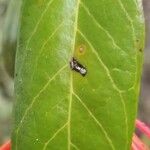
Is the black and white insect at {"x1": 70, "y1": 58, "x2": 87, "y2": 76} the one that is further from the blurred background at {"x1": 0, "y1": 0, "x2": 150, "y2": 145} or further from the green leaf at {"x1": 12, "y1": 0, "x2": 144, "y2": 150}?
the blurred background at {"x1": 0, "y1": 0, "x2": 150, "y2": 145}

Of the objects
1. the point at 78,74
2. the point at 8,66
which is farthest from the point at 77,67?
the point at 8,66

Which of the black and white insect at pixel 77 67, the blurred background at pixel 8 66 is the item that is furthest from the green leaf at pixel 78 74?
the blurred background at pixel 8 66

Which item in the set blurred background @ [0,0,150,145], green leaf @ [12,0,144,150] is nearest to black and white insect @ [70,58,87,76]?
green leaf @ [12,0,144,150]

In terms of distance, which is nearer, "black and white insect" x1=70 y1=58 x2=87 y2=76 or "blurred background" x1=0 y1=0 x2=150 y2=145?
"black and white insect" x1=70 y1=58 x2=87 y2=76

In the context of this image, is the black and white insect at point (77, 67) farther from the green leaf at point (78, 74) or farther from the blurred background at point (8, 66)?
the blurred background at point (8, 66)

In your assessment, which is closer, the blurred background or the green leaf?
the green leaf

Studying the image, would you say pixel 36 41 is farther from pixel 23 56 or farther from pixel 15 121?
pixel 15 121

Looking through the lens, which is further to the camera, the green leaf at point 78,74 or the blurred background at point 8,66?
the blurred background at point 8,66

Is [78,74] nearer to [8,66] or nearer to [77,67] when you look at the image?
[77,67]
